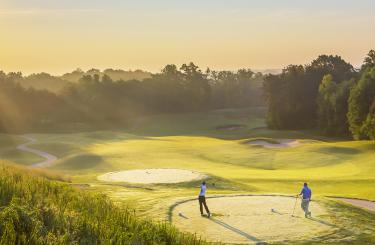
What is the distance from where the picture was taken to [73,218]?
1358 cm

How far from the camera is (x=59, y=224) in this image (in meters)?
12.9

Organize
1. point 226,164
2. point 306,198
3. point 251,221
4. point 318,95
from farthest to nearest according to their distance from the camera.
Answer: point 318,95, point 226,164, point 306,198, point 251,221

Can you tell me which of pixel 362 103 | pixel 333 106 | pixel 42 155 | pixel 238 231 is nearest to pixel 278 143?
pixel 362 103

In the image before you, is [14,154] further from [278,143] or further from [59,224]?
[59,224]

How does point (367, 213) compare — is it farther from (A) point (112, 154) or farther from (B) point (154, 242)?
(A) point (112, 154)

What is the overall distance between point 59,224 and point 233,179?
36276mm

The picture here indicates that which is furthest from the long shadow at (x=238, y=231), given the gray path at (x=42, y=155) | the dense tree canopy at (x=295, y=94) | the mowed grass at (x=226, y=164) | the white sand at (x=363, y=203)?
the dense tree canopy at (x=295, y=94)

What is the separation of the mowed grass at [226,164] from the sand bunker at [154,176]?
5.01 ft

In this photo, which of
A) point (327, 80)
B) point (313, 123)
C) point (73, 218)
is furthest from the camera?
point (313, 123)

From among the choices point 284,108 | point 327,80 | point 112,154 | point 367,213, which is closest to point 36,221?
point 367,213

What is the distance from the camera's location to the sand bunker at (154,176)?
146 ft

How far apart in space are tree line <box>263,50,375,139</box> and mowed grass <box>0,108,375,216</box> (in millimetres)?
7123

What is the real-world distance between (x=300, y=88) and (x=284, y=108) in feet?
19.7

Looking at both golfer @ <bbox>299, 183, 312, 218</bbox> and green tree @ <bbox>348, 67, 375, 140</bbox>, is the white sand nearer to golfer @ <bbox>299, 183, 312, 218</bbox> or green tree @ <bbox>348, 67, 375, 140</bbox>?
golfer @ <bbox>299, 183, 312, 218</bbox>
